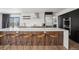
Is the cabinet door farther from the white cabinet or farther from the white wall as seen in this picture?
the white wall

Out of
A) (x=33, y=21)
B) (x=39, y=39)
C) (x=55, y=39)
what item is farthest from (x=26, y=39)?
(x=33, y=21)

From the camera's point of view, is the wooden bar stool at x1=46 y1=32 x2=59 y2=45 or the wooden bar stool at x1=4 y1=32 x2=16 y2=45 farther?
the wooden bar stool at x1=46 y1=32 x2=59 y2=45

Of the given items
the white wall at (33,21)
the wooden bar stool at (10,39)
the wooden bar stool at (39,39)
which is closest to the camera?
the wooden bar stool at (10,39)

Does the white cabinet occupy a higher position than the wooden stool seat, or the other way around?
the white cabinet

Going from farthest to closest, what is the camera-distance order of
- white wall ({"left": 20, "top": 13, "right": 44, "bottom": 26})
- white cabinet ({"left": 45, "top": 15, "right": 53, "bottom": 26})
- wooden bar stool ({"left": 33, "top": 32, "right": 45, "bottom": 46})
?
white wall ({"left": 20, "top": 13, "right": 44, "bottom": 26})
white cabinet ({"left": 45, "top": 15, "right": 53, "bottom": 26})
wooden bar stool ({"left": 33, "top": 32, "right": 45, "bottom": 46})

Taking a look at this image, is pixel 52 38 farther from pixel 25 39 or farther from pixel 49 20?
pixel 49 20

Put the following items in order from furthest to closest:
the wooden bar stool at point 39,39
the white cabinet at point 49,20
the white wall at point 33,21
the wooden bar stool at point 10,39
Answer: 1. the white wall at point 33,21
2. the white cabinet at point 49,20
3. the wooden bar stool at point 39,39
4. the wooden bar stool at point 10,39

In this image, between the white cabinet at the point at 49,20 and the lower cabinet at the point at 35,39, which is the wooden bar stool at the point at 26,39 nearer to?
the lower cabinet at the point at 35,39

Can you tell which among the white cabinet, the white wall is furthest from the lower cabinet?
the white wall

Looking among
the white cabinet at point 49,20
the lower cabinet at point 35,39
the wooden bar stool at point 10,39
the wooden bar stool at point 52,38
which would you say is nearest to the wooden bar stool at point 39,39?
the lower cabinet at point 35,39

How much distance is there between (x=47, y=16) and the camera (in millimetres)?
10062
